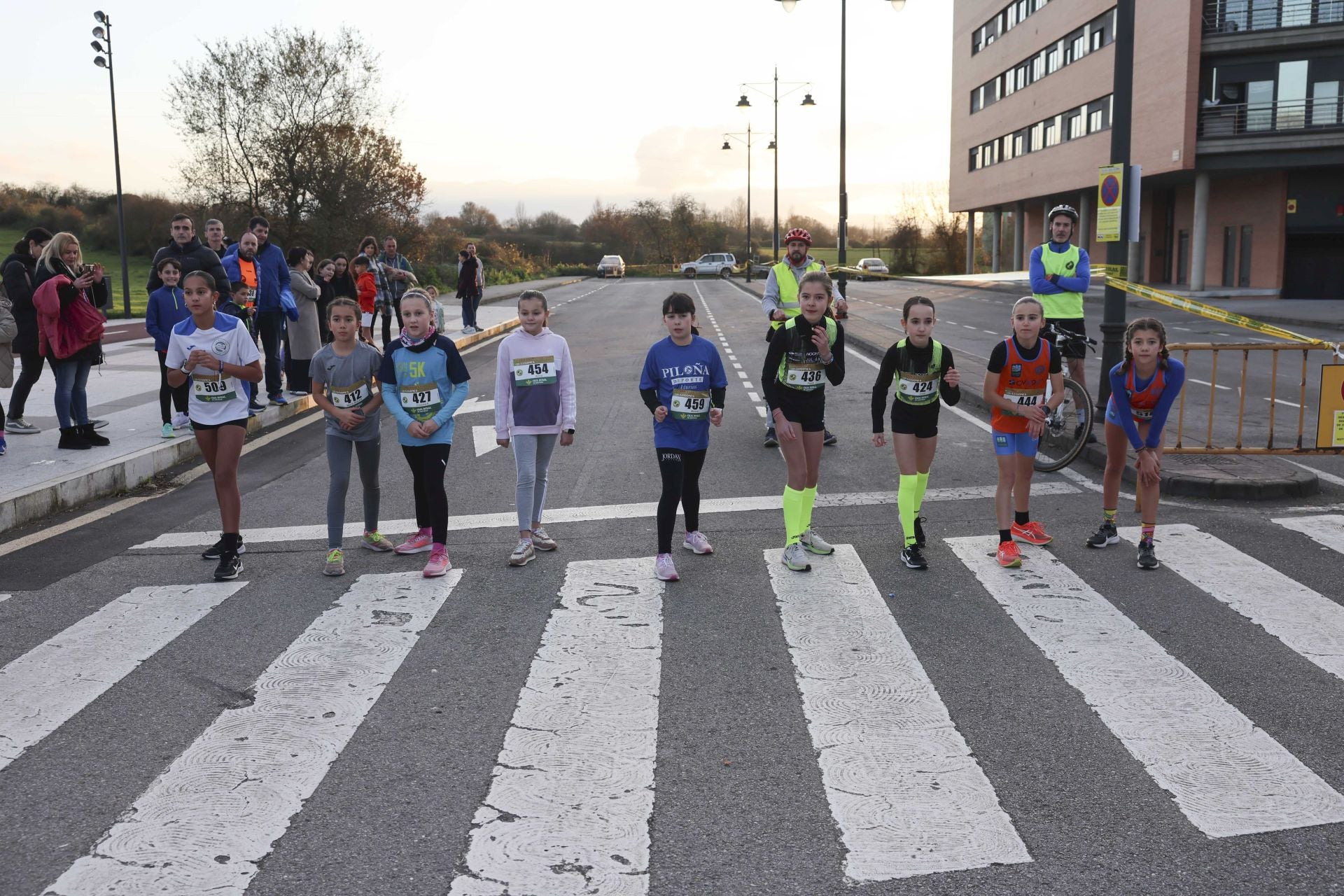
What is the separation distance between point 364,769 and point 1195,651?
3839 mm

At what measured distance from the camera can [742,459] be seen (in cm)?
1070

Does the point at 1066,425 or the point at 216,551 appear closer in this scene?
the point at 216,551

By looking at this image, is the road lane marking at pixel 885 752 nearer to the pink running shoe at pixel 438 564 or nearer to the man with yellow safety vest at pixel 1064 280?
the pink running shoe at pixel 438 564

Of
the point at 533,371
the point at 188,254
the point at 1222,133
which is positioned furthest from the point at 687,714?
the point at 1222,133

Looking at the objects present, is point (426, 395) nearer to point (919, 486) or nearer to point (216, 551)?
point (216, 551)

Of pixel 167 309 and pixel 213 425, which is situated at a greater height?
pixel 167 309

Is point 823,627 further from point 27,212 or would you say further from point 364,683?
point 27,212

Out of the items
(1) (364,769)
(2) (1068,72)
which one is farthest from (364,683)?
(2) (1068,72)

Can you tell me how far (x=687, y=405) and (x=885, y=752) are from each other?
3078 mm

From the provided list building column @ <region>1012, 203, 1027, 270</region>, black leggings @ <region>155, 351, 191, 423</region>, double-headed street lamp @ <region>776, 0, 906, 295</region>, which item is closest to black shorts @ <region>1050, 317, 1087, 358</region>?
black leggings @ <region>155, 351, 191, 423</region>

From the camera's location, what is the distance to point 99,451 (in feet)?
33.8

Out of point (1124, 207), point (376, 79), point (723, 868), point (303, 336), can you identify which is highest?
point (376, 79)

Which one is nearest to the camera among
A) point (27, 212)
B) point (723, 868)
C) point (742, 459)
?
point (723, 868)

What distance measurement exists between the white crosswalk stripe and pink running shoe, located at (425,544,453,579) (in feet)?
14.4
